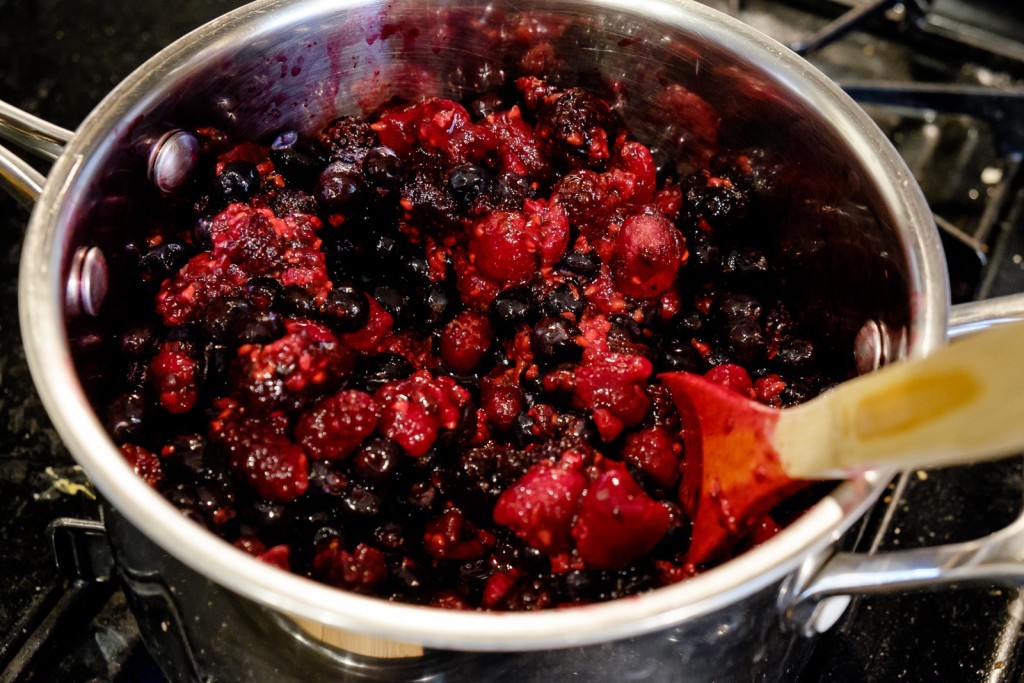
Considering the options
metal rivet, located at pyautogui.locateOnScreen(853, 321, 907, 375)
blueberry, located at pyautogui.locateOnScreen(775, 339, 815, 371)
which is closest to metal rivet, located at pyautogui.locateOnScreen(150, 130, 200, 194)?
blueberry, located at pyautogui.locateOnScreen(775, 339, 815, 371)

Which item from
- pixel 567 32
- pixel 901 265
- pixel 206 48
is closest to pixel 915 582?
pixel 901 265

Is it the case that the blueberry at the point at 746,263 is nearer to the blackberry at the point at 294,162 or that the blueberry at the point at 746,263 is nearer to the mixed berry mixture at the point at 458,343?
the mixed berry mixture at the point at 458,343

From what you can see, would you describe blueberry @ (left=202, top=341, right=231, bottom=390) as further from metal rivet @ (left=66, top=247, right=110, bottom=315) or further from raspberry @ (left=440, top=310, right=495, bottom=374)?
raspberry @ (left=440, top=310, right=495, bottom=374)

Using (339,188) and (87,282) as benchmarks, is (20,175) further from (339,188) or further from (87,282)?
(339,188)

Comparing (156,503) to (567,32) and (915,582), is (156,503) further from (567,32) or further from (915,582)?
(567,32)

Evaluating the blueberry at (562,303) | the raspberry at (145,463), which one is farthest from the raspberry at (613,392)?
the raspberry at (145,463)

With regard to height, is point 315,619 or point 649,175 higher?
point 649,175

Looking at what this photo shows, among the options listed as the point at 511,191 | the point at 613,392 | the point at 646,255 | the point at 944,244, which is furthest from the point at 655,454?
the point at 944,244
